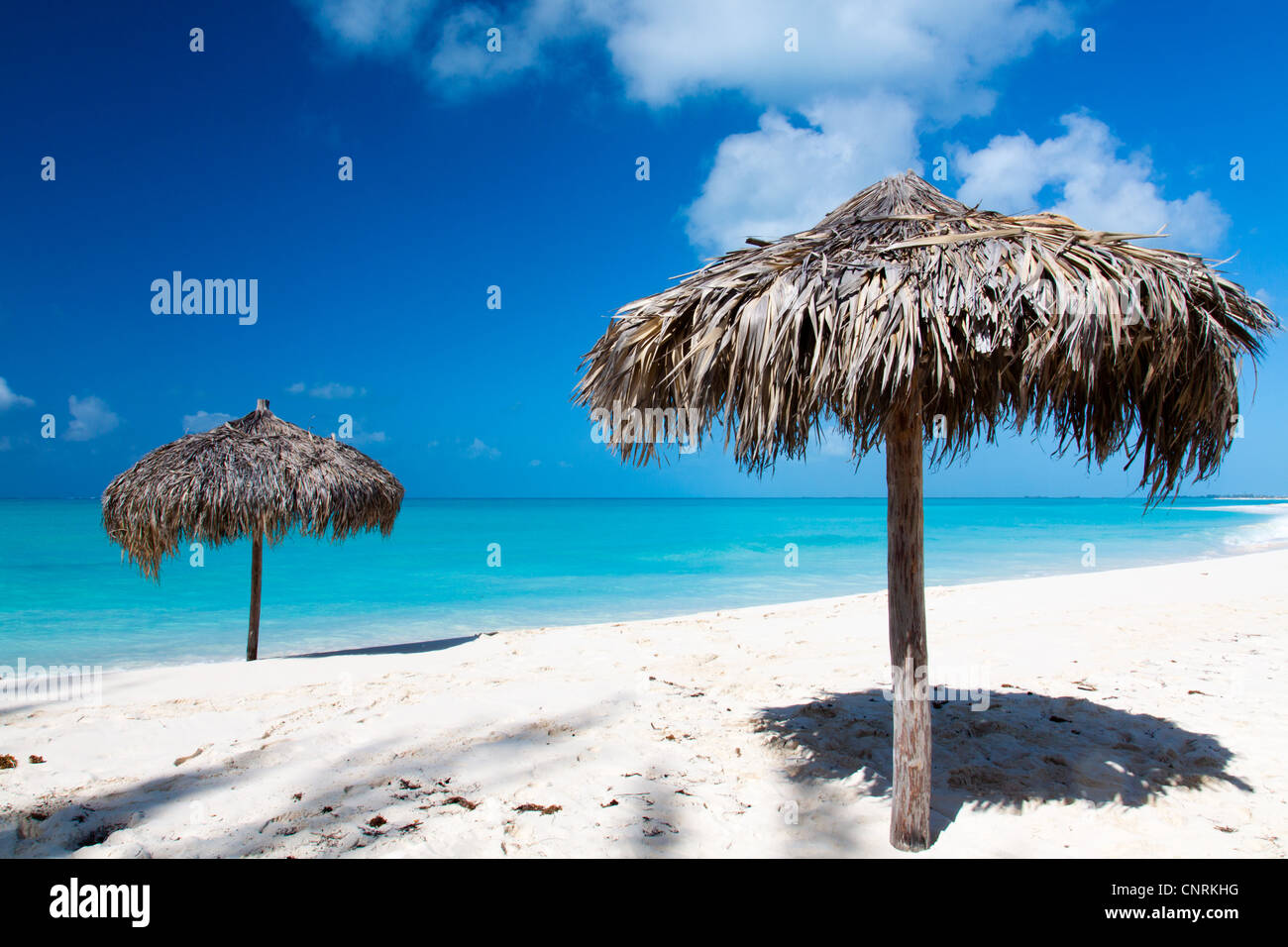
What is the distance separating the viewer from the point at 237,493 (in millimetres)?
6199

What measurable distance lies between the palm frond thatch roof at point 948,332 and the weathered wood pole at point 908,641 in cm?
16

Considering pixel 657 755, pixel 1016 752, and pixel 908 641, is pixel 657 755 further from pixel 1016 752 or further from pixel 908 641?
pixel 1016 752

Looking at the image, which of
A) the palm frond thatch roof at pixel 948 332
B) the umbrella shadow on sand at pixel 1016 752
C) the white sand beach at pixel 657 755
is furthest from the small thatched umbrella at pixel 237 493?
the palm frond thatch roof at pixel 948 332

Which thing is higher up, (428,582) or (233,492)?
(233,492)

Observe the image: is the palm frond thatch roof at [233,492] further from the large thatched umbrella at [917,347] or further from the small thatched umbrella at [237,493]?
the large thatched umbrella at [917,347]

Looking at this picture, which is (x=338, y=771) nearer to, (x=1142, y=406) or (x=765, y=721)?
(x=765, y=721)

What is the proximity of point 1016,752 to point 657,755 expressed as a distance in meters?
1.81

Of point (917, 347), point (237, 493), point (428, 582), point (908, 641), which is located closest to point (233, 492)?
point (237, 493)

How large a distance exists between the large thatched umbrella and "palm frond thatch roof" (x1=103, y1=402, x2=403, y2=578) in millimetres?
4765

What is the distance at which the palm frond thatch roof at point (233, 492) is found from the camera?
20.1 feet

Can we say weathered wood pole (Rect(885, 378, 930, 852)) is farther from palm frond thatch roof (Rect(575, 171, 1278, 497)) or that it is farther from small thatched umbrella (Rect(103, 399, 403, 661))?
small thatched umbrella (Rect(103, 399, 403, 661))

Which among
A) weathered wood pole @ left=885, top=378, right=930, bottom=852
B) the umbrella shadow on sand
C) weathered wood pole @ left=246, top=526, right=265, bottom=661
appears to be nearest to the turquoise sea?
weathered wood pole @ left=246, top=526, right=265, bottom=661
